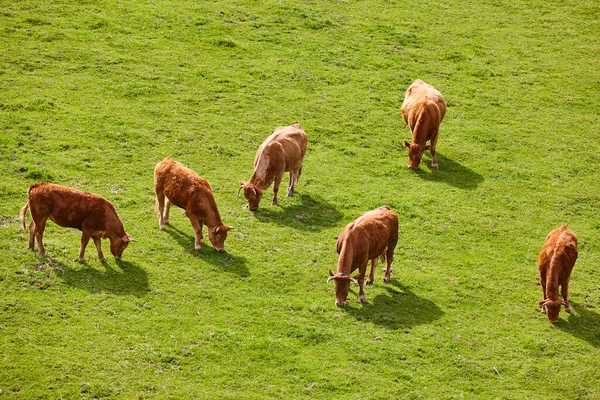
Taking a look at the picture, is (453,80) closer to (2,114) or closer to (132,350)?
(2,114)

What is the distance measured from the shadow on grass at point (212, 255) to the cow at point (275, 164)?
2.19 meters

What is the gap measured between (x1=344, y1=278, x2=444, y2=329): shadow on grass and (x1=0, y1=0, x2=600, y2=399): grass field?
0.07 m

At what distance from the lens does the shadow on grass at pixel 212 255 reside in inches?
792

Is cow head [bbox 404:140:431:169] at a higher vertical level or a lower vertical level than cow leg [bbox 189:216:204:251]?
higher

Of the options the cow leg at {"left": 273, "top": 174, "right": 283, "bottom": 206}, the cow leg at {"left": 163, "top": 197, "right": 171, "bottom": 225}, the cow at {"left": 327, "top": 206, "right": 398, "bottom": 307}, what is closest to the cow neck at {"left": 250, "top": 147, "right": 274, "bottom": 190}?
the cow leg at {"left": 273, "top": 174, "right": 283, "bottom": 206}

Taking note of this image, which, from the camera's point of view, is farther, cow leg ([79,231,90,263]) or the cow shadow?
cow leg ([79,231,90,263])

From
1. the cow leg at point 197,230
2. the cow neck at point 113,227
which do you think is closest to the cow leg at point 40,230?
the cow neck at point 113,227

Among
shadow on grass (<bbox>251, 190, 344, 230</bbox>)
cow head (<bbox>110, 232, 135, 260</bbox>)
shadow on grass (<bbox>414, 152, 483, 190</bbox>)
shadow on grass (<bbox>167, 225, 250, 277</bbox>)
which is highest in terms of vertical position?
shadow on grass (<bbox>414, 152, 483, 190</bbox>)

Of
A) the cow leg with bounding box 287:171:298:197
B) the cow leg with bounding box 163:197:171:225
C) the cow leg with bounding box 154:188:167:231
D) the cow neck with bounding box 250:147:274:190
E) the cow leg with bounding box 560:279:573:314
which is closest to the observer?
the cow leg with bounding box 560:279:573:314

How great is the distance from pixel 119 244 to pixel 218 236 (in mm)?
2521

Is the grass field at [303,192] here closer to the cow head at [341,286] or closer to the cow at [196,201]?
the cow head at [341,286]

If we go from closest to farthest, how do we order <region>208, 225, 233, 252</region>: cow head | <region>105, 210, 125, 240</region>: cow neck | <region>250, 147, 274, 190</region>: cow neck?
<region>105, 210, 125, 240</region>: cow neck, <region>208, 225, 233, 252</region>: cow head, <region>250, 147, 274, 190</region>: cow neck

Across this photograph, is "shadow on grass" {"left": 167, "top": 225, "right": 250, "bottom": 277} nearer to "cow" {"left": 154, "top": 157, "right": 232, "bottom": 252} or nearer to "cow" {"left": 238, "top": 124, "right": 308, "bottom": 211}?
"cow" {"left": 154, "top": 157, "right": 232, "bottom": 252}

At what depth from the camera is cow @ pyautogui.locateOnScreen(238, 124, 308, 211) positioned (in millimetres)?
23109
